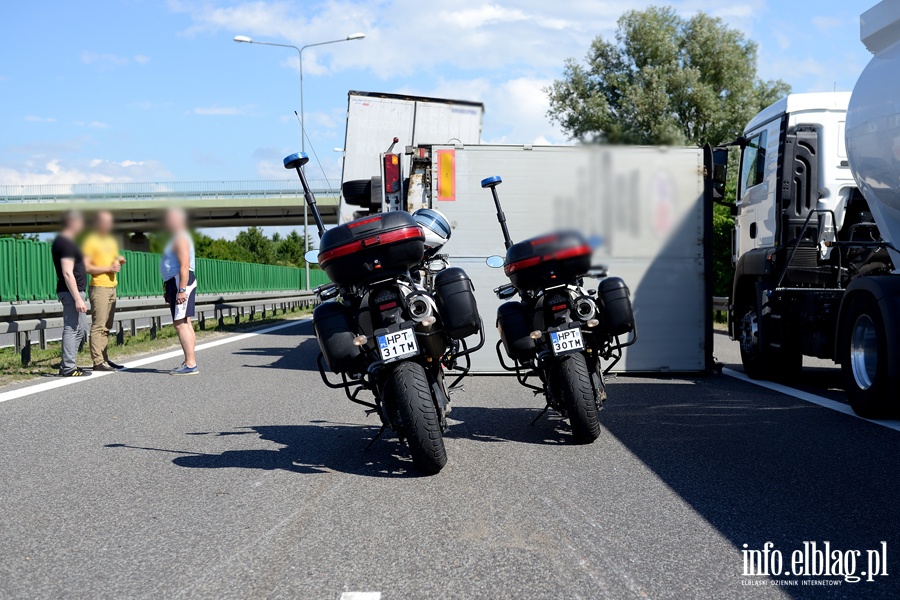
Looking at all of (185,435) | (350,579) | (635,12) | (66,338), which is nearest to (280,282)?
(635,12)

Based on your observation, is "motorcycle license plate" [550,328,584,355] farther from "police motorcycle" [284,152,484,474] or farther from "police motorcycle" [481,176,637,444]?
"police motorcycle" [284,152,484,474]

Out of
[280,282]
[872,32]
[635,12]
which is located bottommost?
[280,282]

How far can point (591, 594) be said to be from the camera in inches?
134

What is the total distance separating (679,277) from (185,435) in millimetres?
6187

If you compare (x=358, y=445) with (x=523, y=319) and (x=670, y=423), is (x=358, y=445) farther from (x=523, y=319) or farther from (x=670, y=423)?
(x=670, y=423)

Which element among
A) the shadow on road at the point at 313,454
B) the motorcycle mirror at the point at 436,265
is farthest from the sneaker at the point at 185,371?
the motorcycle mirror at the point at 436,265

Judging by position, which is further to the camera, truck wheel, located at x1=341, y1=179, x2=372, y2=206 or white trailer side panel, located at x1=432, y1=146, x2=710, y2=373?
truck wheel, located at x1=341, y1=179, x2=372, y2=206

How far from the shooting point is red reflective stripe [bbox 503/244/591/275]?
5.88 metres

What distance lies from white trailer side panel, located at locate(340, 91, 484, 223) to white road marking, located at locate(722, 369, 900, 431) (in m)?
8.42

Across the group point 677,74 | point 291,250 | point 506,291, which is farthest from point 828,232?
point 291,250

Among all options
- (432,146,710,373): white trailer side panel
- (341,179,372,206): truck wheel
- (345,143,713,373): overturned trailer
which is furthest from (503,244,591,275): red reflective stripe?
(341,179,372,206): truck wheel

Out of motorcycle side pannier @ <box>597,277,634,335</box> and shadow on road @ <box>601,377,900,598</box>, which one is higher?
motorcycle side pannier @ <box>597,277,634,335</box>

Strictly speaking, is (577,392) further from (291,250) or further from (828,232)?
(291,250)

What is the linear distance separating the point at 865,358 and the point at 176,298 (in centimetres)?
741
